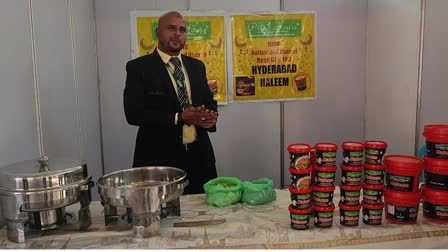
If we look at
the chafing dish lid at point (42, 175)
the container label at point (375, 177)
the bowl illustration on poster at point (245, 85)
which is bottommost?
the container label at point (375, 177)

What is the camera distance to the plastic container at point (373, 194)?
1.26 m

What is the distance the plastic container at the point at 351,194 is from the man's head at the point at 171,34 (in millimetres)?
1540

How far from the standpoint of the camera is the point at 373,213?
50.2 inches

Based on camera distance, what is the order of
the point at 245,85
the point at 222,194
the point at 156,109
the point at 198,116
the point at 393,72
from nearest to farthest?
the point at 222,194 → the point at 198,116 → the point at 156,109 → the point at 393,72 → the point at 245,85

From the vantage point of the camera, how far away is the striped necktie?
91.4 inches

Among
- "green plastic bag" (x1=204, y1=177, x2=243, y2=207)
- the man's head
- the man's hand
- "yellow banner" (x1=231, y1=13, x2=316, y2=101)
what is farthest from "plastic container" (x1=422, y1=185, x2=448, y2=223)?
"yellow banner" (x1=231, y1=13, x2=316, y2=101)

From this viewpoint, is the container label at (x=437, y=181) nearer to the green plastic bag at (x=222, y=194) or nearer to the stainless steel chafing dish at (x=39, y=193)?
the green plastic bag at (x=222, y=194)

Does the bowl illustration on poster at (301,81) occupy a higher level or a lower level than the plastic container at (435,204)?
higher

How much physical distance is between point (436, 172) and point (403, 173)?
12 cm

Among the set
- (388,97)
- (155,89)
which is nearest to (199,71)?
(155,89)

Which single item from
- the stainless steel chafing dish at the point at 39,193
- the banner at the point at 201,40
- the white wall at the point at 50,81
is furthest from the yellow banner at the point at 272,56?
the stainless steel chafing dish at the point at 39,193

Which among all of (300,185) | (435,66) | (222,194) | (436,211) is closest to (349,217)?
(300,185)

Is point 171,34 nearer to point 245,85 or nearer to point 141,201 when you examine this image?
point 245,85

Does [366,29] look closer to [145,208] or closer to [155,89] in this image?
[155,89]
